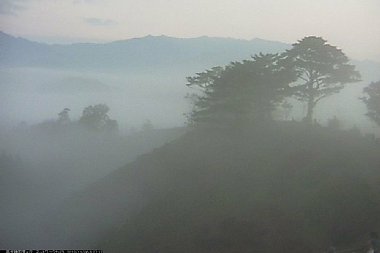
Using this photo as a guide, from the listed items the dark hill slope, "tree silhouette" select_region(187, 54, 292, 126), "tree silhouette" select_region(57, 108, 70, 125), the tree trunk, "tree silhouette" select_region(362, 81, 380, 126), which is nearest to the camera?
the dark hill slope

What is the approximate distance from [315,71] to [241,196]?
350 centimetres

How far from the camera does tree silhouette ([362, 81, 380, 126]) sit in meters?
8.70

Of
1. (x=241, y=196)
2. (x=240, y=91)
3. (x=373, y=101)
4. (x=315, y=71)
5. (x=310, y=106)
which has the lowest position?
(x=241, y=196)

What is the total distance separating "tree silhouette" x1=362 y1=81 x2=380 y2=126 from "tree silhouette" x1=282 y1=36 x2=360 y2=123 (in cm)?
44

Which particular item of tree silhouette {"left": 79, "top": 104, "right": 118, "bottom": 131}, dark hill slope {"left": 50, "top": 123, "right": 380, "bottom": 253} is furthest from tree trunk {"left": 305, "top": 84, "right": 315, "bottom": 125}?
tree silhouette {"left": 79, "top": 104, "right": 118, "bottom": 131}

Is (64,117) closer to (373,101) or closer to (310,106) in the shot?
(310,106)

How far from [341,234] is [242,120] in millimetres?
3308

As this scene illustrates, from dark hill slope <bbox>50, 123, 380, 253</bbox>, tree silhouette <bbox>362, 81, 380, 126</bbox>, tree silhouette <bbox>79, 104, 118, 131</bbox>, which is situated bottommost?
dark hill slope <bbox>50, 123, 380, 253</bbox>

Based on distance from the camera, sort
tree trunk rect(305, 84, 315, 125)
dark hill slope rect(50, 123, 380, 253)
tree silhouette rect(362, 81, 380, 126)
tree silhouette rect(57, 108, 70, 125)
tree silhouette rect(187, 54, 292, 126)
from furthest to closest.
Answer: tree silhouette rect(57, 108, 70, 125) → tree trunk rect(305, 84, 315, 125) → tree silhouette rect(187, 54, 292, 126) → tree silhouette rect(362, 81, 380, 126) → dark hill slope rect(50, 123, 380, 253)

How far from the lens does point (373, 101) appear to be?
8.73 m

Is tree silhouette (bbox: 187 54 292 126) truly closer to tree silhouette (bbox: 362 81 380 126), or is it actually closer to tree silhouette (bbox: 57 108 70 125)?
tree silhouette (bbox: 362 81 380 126)

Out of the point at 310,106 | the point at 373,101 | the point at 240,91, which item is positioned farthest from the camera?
the point at 310,106

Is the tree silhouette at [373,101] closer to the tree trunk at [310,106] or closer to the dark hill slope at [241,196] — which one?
the dark hill slope at [241,196]

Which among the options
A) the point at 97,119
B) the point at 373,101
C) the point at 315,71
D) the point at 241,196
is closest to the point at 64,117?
the point at 97,119
